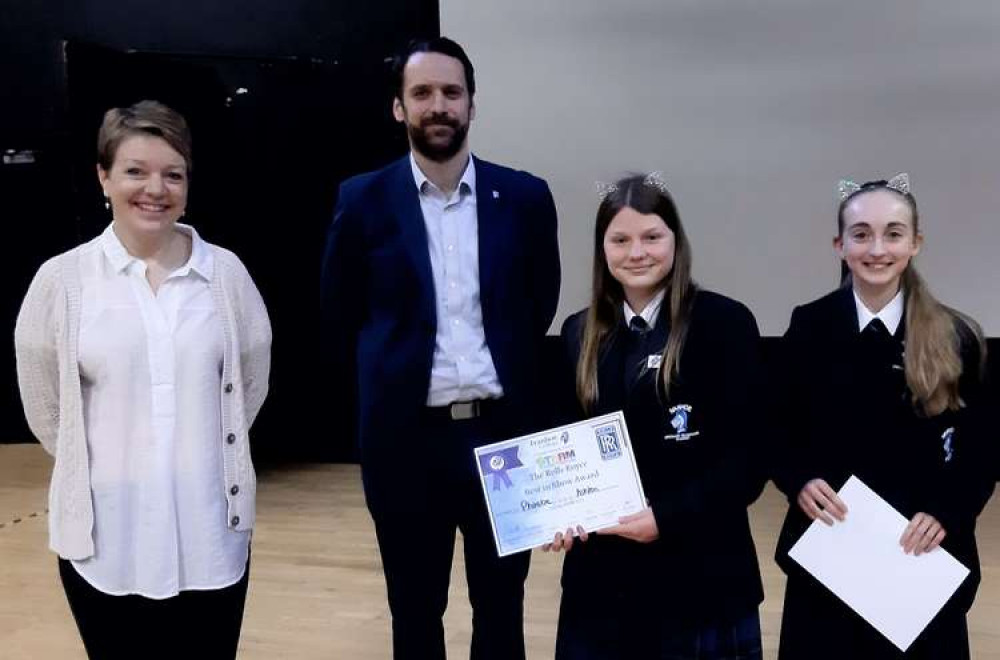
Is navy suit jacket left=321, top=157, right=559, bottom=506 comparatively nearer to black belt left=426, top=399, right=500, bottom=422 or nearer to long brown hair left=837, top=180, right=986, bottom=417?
black belt left=426, top=399, right=500, bottom=422

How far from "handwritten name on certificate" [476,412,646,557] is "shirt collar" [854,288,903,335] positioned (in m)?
0.57

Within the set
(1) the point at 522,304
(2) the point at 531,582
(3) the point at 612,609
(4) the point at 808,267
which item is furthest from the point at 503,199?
(4) the point at 808,267

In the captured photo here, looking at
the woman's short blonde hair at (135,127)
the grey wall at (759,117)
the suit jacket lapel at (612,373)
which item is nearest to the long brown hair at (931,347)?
the suit jacket lapel at (612,373)

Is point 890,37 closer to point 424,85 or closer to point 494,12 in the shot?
point 494,12

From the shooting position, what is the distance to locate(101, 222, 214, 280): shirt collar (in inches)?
68.6

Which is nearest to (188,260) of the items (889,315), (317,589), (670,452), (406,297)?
(406,297)

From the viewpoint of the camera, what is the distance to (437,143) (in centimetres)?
211

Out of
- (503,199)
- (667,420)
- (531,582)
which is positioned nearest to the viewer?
(667,420)

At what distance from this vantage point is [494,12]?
5.14 meters

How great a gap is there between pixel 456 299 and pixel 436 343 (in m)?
0.11

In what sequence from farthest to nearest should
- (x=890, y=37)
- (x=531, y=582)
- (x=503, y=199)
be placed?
(x=890, y=37), (x=531, y=582), (x=503, y=199)

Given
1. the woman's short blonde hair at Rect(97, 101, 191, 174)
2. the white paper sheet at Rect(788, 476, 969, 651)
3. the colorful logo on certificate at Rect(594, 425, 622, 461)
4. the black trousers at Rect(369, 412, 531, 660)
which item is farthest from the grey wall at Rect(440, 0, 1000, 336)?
the woman's short blonde hair at Rect(97, 101, 191, 174)

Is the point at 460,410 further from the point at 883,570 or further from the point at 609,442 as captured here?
the point at 883,570

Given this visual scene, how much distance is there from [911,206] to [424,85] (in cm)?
103
